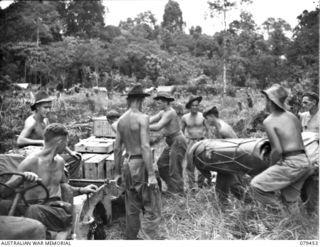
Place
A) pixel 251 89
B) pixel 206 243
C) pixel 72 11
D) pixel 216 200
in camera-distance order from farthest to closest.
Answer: pixel 251 89 < pixel 72 11 < pixel 216 200 < pixel 206 243

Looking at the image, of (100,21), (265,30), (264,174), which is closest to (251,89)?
(265,30)

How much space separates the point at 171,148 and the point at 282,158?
2.46m

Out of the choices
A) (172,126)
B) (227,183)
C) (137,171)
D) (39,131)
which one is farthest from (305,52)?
(39,131)

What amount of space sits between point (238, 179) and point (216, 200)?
0.41m

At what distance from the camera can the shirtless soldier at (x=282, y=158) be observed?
3.82 m

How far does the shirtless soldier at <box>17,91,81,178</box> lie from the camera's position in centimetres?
480

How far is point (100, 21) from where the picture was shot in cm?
683

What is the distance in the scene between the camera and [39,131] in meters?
4.98

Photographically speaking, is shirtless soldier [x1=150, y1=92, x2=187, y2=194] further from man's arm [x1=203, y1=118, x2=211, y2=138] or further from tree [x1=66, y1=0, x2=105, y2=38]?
tree [x1=66, y1=0, x2=105, y2=38]

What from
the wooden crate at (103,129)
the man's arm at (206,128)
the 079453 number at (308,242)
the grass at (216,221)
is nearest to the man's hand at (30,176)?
the grass at (216,221)

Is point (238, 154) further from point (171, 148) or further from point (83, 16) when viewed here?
point (83, 16)

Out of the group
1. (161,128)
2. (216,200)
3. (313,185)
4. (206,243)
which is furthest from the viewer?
(161,128)

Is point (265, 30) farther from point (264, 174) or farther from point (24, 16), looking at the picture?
point (264, 174)

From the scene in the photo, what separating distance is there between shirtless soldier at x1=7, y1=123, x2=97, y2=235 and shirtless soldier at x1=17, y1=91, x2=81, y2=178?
1.23 m
